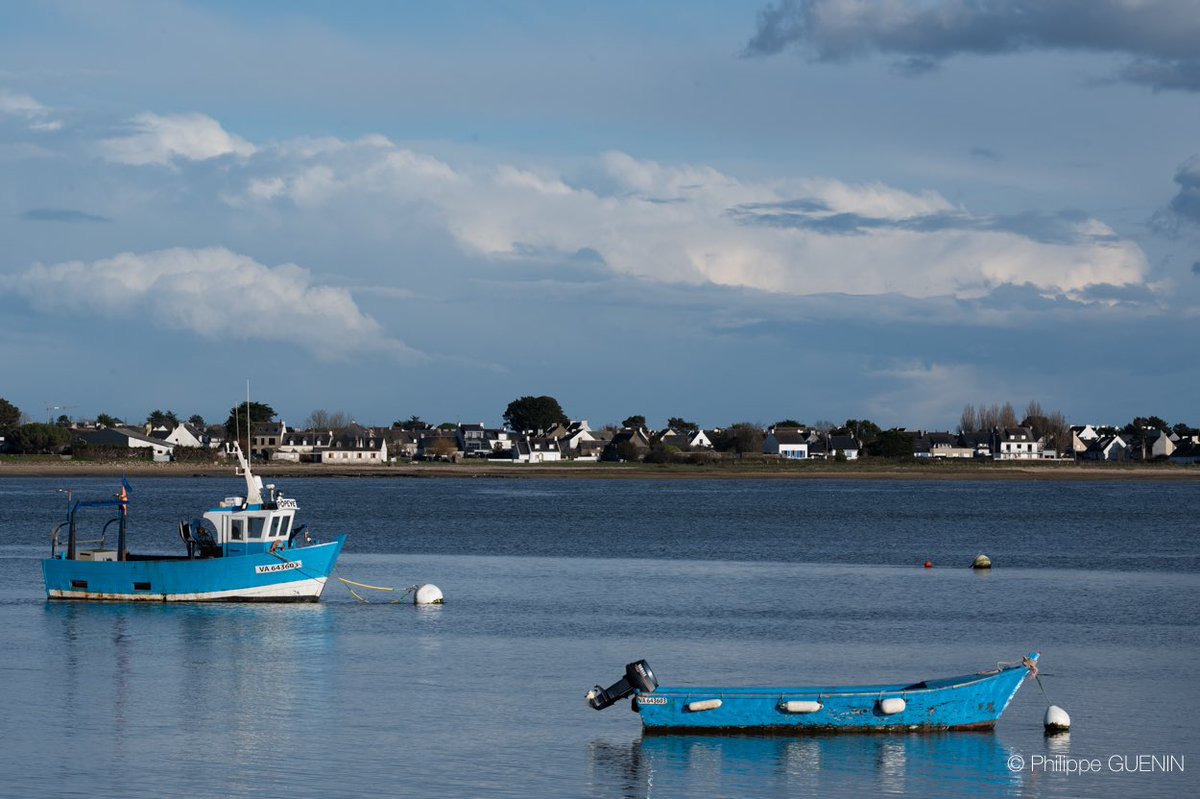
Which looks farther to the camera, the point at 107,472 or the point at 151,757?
the point at 107,472

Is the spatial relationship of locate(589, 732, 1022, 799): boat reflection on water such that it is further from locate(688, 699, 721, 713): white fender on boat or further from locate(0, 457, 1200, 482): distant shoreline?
locate(0, 457, 1200, 482): distant shoreline

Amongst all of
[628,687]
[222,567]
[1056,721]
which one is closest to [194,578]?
[222,567]

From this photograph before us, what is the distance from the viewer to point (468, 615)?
45.0 m

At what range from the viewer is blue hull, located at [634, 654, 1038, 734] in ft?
90.5

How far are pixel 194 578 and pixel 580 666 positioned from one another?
15.1m

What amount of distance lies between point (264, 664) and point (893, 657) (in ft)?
47.5

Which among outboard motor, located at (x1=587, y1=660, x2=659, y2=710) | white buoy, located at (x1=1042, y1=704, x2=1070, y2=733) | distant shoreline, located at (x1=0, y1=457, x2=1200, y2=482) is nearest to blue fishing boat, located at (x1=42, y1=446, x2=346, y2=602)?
outboard motor, located at (x1=587, y1=660, x2=659, y2=710)

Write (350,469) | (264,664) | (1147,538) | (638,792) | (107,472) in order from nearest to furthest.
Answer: (638,792) → (264,664) → (1147,538) → (107,472) → (350,469)

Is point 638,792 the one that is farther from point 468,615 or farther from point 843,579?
point 843,579

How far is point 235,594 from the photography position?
45.9 metres

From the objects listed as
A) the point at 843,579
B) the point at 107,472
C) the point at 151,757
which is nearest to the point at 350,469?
the point at 107,472

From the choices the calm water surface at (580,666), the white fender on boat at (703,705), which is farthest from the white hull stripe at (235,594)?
the white fender on boat at (703,705)

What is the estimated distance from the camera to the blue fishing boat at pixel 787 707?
27.6m

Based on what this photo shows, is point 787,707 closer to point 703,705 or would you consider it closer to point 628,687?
point 703,705
